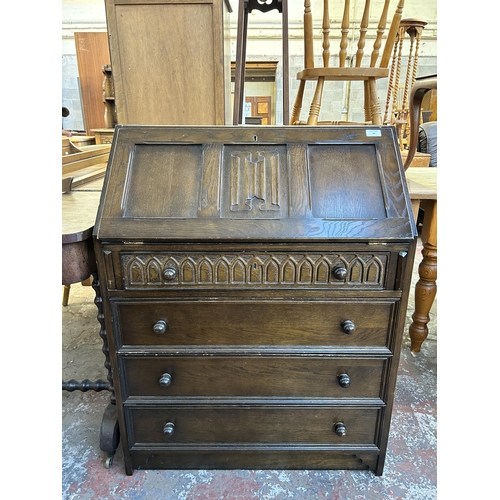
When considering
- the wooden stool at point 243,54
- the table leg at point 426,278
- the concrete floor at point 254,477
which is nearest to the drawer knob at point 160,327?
the concrete floor at point 254,477

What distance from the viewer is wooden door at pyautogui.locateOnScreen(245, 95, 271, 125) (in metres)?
7.95

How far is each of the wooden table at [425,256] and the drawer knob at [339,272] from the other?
824mm

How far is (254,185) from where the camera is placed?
1.20 metres

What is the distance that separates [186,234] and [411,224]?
0.71 meters

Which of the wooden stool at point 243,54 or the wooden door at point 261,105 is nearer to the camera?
the wooden stool at point 243,54

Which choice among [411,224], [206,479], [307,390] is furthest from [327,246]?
[206,479]

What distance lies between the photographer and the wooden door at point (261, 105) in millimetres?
7949

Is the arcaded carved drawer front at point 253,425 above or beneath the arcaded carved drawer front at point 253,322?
beneath

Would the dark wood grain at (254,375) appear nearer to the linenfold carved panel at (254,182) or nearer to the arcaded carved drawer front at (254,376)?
the arcaded carved drawer front at (254,376)

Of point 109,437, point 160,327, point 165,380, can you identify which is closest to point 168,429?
point 165,380

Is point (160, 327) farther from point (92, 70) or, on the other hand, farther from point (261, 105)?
point (261, 105)

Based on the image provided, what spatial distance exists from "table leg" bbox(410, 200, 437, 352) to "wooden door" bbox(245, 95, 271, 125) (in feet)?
21.7

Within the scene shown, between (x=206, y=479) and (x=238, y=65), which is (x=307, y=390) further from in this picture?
(x=238, y=65)

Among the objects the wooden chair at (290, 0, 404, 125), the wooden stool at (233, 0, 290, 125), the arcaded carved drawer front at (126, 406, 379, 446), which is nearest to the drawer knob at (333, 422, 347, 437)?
the arcaded carved drawer front at (126, 406, 379, 446)
